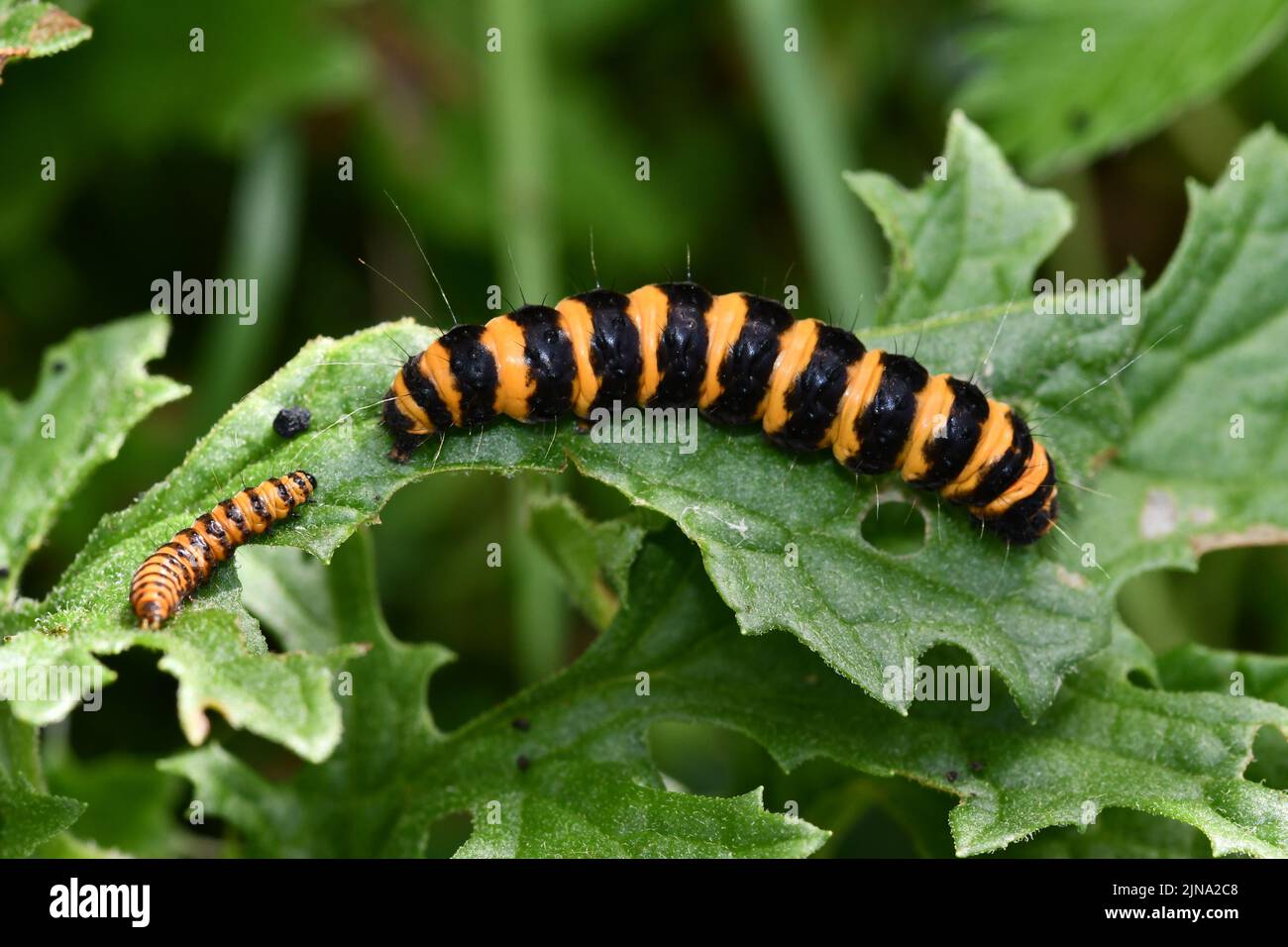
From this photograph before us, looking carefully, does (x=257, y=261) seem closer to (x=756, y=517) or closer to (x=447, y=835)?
(x=447, y=835)

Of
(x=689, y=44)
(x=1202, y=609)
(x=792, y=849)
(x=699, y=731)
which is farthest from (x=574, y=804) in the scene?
(x=689, y=44)

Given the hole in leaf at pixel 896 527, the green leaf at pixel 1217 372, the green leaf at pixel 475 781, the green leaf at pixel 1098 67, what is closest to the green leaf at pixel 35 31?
the green leaf at pixel 475 781

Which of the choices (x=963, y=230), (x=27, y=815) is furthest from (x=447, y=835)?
(x=963, y=230)

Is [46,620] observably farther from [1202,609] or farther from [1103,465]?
Answer: [1202,609]

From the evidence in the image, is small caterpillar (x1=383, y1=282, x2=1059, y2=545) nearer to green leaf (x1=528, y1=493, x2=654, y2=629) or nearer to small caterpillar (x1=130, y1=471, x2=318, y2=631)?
green leaf (x1=528, y1=493, x2=654, y2=629)

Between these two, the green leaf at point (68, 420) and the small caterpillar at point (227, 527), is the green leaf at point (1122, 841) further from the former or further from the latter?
the green leaf at point (68, 420)

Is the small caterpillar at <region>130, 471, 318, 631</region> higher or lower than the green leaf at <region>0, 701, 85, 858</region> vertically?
higher

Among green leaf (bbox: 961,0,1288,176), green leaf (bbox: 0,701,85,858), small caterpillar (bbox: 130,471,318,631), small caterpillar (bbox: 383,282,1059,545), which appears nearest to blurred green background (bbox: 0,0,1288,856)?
green leaf (bbox: 961,0,1288,176)
